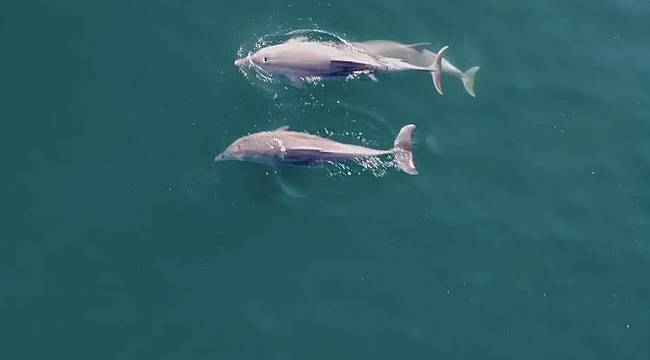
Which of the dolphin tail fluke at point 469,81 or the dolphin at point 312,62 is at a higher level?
the dolphin at point 312,62

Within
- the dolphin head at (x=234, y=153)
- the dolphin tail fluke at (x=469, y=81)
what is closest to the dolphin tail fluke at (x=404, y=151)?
the dolphin tail fluke at (x=469, y=81)

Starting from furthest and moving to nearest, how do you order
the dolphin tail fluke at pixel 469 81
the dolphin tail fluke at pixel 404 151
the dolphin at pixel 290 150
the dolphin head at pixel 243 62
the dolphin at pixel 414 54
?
1. the dolphin tail fluke at pixel 469 81
2. the dolphin at pixel 414 54
3. the dolphin head at pixel 243 62
4. the dolphin tail fluke at pixel 404 151
5. the dolphin at pixel 290 150

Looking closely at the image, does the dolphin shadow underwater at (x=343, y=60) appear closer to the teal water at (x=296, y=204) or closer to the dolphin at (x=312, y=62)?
the dolphin at (x=312, y=62)

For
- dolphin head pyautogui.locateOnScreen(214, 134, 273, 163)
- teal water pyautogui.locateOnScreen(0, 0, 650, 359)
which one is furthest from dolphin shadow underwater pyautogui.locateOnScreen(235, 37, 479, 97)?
dolphin head pyautogui.locateOnScreen(214, 134, 273, 163)

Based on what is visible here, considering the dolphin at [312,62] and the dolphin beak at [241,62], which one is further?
the dolphin beak at [241,62]

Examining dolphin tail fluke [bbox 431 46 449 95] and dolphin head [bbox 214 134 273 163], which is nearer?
dolphin head [bbox 214 134 273 163]

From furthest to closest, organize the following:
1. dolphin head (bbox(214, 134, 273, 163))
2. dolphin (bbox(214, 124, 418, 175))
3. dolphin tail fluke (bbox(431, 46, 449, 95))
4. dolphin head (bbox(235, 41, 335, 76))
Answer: dolphin tail fluke (bbox(431, 46, 449, 95))
dolphin head (bbox(235, 41, 335, 76))
dolphin head (bbox(214, 134, 273, 163))
dolphin (bbox(214, 124, 418, 175))

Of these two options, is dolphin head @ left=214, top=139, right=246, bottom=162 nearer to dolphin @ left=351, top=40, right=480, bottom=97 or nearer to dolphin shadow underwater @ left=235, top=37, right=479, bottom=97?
dolphin shadow underwater @ left=235, top=37, right=479, bottom=97

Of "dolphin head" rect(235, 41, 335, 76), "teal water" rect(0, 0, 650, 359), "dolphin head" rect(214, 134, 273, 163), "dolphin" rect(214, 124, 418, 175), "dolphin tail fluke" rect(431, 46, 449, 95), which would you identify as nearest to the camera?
"teal water" rect(0, 0, 650, 359)
